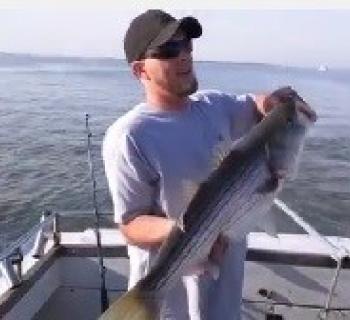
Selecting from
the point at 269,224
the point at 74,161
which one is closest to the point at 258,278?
the point at 269,224

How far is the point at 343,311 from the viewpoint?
223 inches

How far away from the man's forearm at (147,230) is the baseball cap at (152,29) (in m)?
0.77

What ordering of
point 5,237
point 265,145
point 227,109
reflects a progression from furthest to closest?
point 5,237
point 227,109
point 265,145

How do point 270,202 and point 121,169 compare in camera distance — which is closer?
point 270,202

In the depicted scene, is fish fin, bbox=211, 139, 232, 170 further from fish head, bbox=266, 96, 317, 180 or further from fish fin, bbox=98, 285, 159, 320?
fish fin, bbox=98, 285, 159, 320

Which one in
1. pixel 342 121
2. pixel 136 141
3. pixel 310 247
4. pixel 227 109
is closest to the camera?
pixel 136 141

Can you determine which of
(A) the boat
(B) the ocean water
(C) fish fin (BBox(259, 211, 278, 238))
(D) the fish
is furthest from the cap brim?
(A) the boat

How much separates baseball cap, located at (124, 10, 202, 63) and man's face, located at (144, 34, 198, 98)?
0.06 metres

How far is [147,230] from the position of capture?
3.01 meters

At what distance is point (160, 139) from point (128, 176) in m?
0.22

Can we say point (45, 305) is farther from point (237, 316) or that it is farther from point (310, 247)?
point (237, 316)

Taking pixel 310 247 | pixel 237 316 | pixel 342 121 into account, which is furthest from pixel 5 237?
pixel 342 121

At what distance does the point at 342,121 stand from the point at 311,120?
23950 mm

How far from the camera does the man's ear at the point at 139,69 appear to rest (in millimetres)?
3192
